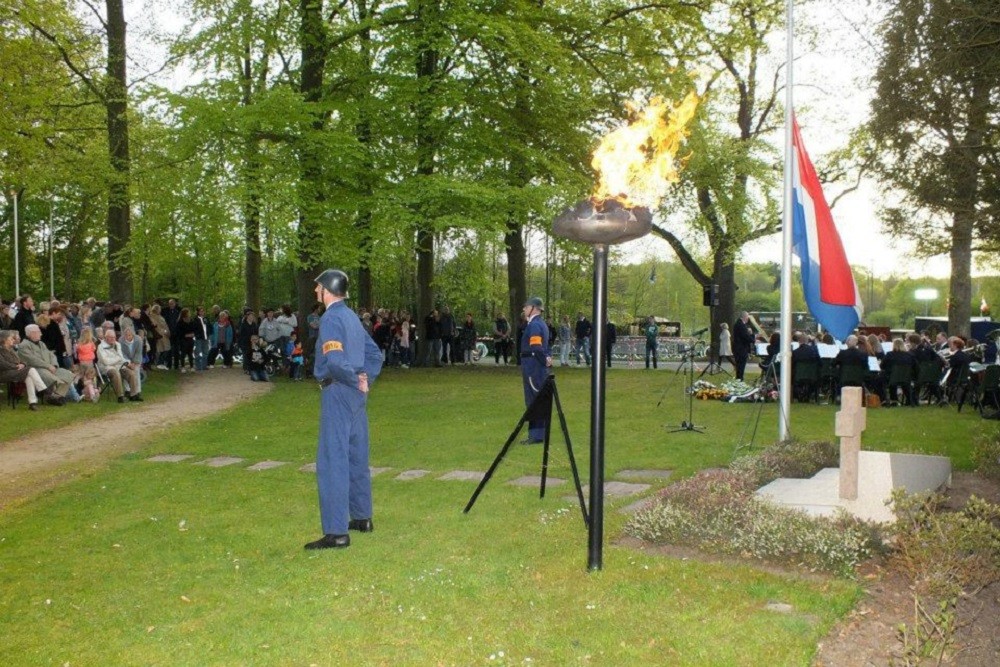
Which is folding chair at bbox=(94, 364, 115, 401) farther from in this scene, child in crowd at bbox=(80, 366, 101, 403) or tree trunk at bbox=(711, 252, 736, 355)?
tree trunk at bbox=(711, 252, 736, 355)

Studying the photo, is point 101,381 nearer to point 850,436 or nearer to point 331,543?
point 331,543

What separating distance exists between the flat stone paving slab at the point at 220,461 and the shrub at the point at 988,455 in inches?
365

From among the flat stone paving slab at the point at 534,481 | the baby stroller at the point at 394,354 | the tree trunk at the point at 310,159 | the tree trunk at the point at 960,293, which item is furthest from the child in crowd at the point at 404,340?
the flat stone paving slab at the point at 534,481

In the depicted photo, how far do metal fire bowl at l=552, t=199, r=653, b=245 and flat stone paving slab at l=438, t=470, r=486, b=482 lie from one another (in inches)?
179

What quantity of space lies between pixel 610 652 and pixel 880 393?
16647mm

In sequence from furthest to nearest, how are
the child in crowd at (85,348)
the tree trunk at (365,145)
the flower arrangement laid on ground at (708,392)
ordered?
the tree trunk at (365,145)
the flower arrangement laid on ground at (708,392)
the child in crowd at (85,348)

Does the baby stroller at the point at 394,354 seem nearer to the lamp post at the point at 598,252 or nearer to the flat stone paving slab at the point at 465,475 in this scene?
the flat stone paving slab at the point at 465,475

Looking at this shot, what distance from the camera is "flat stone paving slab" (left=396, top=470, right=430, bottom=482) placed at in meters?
10.5

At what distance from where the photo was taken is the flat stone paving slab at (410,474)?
1048 cm

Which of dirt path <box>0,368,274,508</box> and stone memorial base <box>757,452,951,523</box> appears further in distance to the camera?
dirt path <box>0,368,274,508</box>

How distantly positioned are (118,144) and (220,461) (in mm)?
15156

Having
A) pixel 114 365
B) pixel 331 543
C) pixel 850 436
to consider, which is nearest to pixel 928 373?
pixel 850 436

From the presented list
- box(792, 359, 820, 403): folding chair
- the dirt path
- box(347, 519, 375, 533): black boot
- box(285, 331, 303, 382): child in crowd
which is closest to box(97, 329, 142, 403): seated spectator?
the dirt path

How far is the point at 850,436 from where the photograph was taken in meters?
7.71
